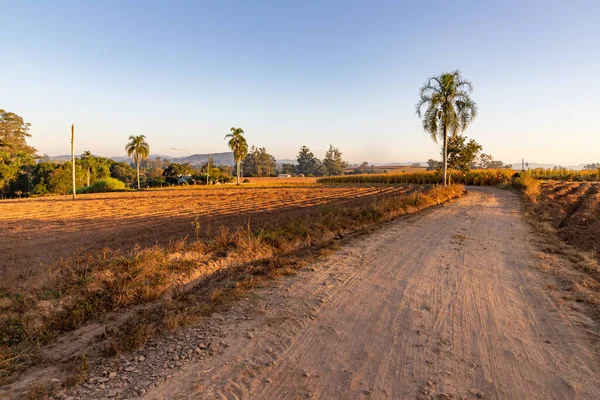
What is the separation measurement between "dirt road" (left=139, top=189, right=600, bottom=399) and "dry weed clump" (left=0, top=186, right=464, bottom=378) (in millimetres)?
720

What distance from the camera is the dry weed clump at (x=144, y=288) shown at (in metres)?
3.75

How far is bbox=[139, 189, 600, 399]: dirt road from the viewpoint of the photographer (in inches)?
109

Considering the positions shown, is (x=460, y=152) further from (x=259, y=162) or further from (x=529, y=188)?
(x=259, y=162)

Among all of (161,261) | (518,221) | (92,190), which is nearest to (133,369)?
(161,261)

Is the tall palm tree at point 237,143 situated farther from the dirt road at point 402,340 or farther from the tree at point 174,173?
the dirt road at point 402,340

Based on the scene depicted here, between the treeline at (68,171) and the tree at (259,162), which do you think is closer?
the treeline at (68,171)

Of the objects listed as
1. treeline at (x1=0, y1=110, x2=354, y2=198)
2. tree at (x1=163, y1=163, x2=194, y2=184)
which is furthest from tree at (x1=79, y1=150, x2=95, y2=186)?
tree at (x1=163, y1=163, x2=194, y2=184)

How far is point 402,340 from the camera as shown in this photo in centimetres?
353

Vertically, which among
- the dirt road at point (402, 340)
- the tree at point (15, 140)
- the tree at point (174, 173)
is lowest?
the dirt road at point (402, 340)

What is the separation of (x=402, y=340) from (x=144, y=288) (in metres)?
3.95

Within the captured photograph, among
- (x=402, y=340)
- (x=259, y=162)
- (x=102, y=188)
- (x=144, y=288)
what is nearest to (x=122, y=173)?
(x=102, y=188)

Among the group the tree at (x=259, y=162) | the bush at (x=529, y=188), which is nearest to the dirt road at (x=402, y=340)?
the bush at (x=529, y=188)

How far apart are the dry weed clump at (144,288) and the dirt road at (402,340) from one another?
0.72 m

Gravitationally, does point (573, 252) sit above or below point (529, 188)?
below
